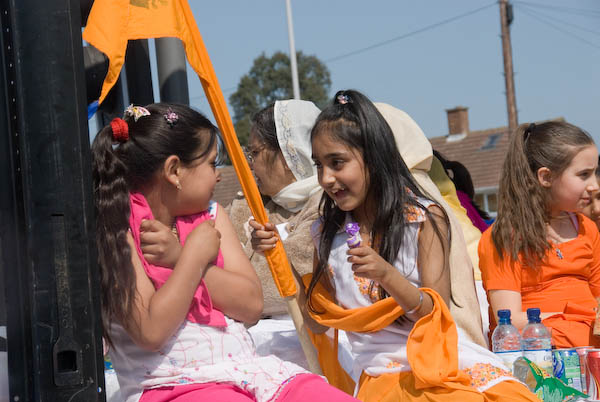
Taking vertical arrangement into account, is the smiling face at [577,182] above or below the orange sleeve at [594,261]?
above

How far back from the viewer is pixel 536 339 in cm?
320

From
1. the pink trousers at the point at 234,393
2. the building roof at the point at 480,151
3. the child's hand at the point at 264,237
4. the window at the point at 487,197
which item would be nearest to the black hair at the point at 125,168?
the pink trousers at the point at 234,393

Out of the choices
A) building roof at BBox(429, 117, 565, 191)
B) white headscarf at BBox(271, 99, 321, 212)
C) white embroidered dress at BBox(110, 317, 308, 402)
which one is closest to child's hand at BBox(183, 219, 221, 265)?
white embroidered dress at BBox(110, 317, 308, 402)

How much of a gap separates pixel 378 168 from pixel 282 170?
1.42 m

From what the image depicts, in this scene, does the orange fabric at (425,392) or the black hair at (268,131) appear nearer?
the orange fabric at (425,392)

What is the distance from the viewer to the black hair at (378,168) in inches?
112

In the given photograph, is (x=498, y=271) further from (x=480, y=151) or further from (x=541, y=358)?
(x=480, y=151)

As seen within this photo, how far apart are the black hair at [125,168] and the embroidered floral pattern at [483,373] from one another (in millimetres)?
1180

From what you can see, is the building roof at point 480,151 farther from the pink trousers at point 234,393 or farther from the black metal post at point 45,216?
the black metal post at point 45,216

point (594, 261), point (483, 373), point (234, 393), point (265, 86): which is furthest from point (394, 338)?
point (265, 86)

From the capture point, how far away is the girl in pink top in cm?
228

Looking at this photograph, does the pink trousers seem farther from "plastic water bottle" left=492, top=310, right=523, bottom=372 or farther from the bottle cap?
the bottle cap

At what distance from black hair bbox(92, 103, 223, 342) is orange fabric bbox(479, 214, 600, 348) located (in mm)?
1557

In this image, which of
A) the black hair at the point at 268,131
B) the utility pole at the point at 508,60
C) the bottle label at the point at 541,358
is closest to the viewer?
the bottle label at the point at 541,358
